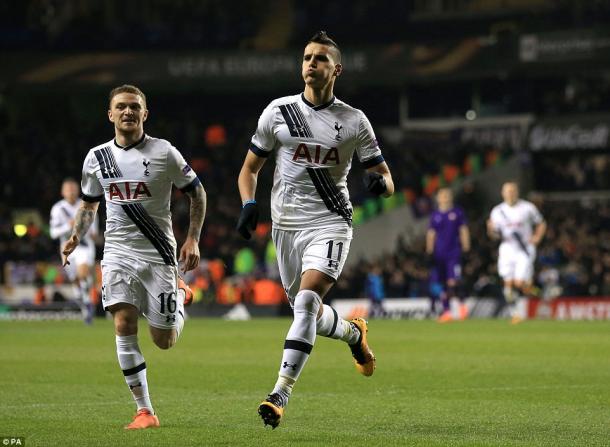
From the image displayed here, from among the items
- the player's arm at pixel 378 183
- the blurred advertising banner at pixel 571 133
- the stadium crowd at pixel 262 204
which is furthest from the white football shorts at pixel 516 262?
the player's arm at pixel 378 183

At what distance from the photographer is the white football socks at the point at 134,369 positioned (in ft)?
27.8

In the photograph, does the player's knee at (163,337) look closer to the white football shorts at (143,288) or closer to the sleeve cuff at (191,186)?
the white football shorts at (143,288)

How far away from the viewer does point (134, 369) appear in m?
8.52

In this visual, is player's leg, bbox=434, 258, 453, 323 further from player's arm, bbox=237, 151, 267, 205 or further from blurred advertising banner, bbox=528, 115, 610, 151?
player's arm, bbox=237, 151, 267, 205

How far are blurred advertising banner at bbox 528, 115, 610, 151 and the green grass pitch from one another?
16822mm

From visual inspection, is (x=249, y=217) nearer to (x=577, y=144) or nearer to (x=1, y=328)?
(x=1, y=328)

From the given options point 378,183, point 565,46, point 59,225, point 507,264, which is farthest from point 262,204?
point 378,183

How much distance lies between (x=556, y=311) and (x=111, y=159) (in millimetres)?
18169

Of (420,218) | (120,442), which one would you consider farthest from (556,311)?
(120,442)

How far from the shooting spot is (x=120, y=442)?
7.51 meters

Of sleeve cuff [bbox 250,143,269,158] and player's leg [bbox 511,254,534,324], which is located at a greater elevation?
sleeve cuff [bbox 250,143,269,158]

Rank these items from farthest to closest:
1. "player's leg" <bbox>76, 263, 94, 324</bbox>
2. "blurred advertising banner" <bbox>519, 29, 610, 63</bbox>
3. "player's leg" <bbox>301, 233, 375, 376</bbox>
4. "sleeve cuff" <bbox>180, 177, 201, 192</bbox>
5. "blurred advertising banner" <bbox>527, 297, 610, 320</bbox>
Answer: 1. "blurred advertising banner" <bbox>519, 29, 610, 63</bbox>
2. "blurred advertising banner" <bbox>527, 297, 610, 320</bbox>
3. "player's leg" <bbox>76, 263, 94, 324</bbox>
4. "sleeve cuff" <bbox>180, 177, 201, 192</bbox>
5. "player's leg" <bbox>301, 233, 375, 376</bbox>

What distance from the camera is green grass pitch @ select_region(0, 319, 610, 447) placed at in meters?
7.93

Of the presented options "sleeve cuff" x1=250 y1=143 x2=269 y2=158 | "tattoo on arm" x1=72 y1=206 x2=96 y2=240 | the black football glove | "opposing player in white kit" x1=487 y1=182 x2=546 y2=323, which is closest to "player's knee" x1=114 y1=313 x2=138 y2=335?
"tattoo on arm" x1=72 y1=206 x2=96 y2=240
